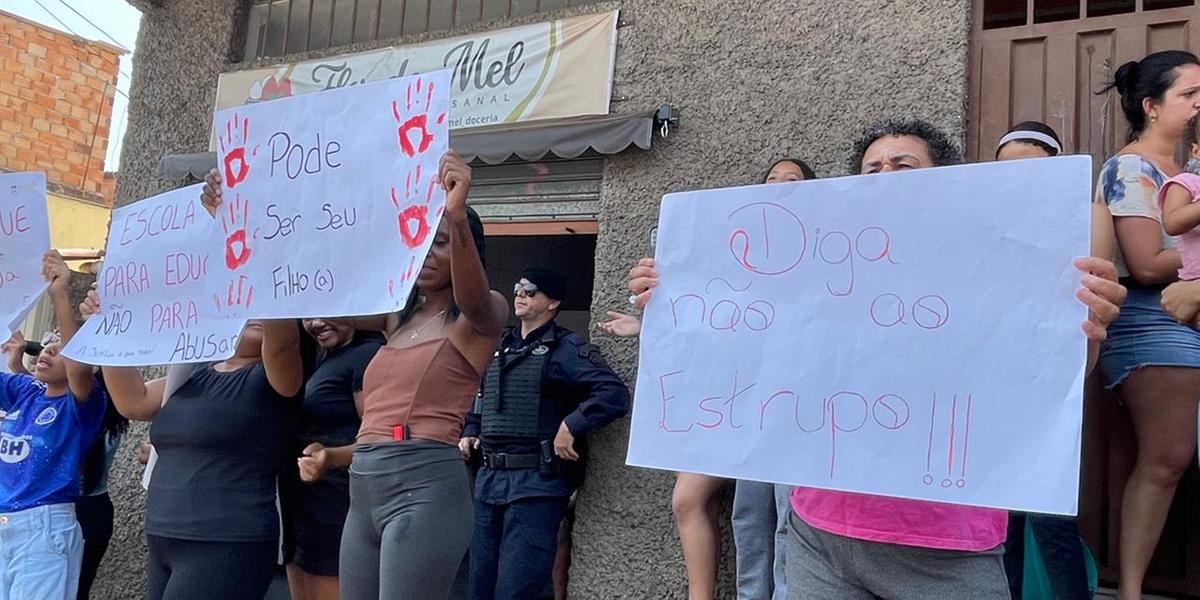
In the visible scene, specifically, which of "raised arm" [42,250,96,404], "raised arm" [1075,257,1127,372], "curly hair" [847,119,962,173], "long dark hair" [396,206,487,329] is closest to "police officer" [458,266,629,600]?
"long dark hair" [396,206,487,329]

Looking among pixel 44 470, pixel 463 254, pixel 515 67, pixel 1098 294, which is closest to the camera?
pixel 1098 294

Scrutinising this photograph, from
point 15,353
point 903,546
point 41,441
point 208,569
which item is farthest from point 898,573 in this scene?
point 15,353

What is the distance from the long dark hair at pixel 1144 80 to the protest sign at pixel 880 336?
1636mm

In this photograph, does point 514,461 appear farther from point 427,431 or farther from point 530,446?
point 427,431

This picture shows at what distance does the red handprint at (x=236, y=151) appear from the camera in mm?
2875

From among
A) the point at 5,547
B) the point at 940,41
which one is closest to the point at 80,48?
the point at 5,547

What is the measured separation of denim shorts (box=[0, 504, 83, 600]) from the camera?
3699 mm

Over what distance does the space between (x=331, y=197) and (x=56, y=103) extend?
14.6 m

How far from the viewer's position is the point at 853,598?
1873mm

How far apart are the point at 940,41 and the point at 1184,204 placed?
1551 millimetres

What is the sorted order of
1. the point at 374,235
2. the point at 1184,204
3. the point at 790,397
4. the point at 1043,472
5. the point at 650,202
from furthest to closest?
the point at 650,202
the point at 1184,204
the point at 374,235
the point at 790,397
the point at 1043,472

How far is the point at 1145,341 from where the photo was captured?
2855mm

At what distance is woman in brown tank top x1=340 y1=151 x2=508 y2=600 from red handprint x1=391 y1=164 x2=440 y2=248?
0.19 feet

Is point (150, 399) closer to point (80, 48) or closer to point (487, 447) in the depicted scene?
point (487, 447)
